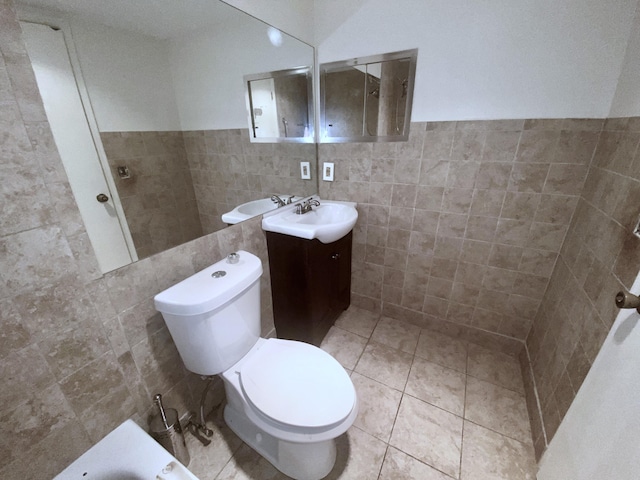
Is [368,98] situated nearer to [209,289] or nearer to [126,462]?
[209,289]

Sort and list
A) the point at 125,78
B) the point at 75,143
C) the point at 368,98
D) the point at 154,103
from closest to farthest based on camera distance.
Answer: the point at 75,143, the point at 125,78, the point at 154,103, the point at 368,98

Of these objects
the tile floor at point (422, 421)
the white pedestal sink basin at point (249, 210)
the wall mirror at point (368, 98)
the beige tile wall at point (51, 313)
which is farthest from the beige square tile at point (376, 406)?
the wall mirror at point (368, 98)

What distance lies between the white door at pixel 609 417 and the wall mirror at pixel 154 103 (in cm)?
146

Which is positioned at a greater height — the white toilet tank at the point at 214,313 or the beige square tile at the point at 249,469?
the white toilet tank at the point at 214,313

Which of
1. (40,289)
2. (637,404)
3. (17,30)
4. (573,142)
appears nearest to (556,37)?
(573,142)

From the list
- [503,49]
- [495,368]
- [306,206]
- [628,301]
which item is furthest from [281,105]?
[495,368]

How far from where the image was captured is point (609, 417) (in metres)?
0.69

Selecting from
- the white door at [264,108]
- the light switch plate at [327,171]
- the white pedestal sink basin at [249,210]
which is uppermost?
the white door at [264,108]

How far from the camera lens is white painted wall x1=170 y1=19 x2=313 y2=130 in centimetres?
108

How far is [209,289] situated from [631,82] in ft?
5.88

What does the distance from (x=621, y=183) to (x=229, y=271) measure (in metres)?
1.54

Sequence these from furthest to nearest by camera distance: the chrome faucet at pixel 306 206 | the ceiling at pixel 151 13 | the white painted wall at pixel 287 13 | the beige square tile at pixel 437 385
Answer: the chrome faucet at pixel 306 206, the beige square tile at pixel 437 385, the white painted wall at pixel 287 13, the ceiling at pixel 151 13

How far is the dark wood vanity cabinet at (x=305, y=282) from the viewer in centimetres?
140

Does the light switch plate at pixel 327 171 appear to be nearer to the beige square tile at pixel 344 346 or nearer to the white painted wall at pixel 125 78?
the white painted wall at pixel 125 78
